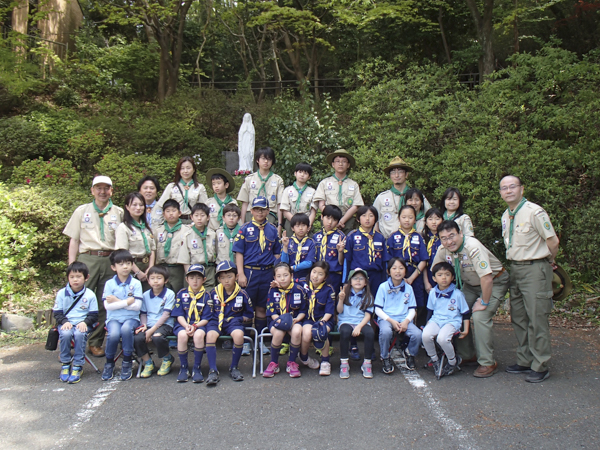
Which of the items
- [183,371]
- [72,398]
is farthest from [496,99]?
[72,398]

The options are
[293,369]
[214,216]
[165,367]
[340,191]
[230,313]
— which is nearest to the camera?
[293,369]

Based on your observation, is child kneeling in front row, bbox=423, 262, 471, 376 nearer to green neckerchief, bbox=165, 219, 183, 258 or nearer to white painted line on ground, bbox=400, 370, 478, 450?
white painted line on ground, bbox=400, 370, 478, 450

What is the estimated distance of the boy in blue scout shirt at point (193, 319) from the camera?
15.9 feet

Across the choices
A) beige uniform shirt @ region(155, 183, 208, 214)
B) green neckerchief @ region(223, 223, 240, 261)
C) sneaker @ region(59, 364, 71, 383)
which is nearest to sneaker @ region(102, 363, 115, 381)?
sneaker @ region(59, 364, 71, 383)

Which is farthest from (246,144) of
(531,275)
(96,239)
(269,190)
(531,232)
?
(531,275)

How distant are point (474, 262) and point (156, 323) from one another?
10.6 ft

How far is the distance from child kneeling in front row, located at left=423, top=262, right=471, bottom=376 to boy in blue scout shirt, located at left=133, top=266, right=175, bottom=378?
2.58 metres

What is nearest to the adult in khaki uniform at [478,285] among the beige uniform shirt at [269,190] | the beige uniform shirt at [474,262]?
the beige uniform shirt at [474,262]

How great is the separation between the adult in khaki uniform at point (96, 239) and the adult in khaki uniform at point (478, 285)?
3596mm

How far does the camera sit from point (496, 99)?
10.1 meters

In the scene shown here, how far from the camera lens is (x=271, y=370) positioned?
16.1 ft

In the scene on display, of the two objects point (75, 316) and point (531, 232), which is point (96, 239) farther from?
point (531, 232)

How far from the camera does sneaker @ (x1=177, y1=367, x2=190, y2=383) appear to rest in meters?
4.78

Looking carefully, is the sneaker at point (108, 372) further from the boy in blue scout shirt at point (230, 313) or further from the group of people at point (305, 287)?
the boy in blue scout shirt at point (230, 313)
